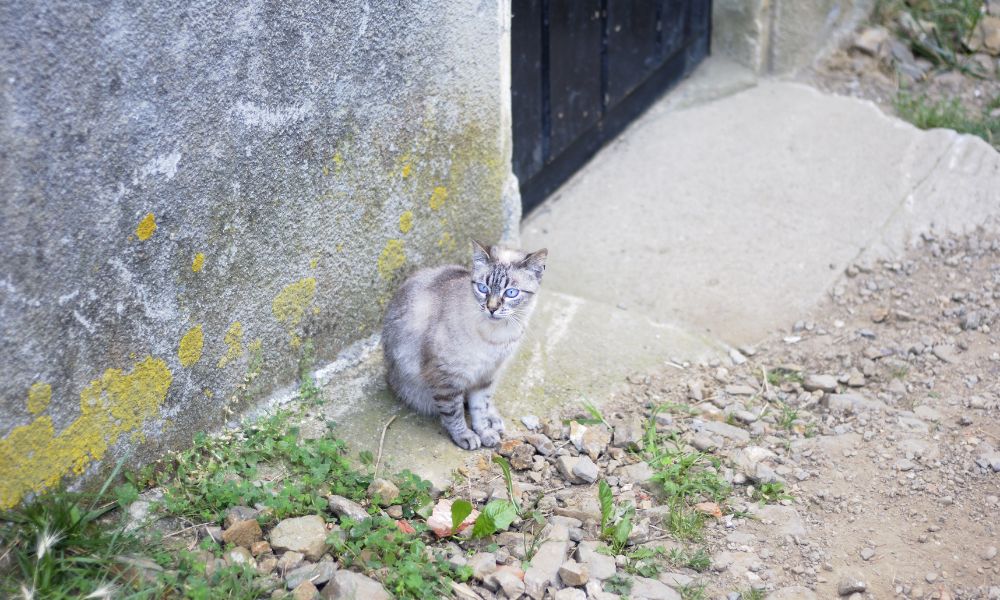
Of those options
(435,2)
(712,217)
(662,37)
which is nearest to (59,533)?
(435,2)

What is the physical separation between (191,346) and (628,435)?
1.66 m

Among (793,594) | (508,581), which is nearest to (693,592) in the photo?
(793,594)

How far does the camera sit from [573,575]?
3.07m

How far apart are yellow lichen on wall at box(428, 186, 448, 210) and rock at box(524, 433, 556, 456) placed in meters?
1.02

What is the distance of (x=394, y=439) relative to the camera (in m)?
3.76

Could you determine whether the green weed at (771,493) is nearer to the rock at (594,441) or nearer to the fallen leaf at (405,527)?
the rock at (594,441)

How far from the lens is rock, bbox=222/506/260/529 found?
3.12 m

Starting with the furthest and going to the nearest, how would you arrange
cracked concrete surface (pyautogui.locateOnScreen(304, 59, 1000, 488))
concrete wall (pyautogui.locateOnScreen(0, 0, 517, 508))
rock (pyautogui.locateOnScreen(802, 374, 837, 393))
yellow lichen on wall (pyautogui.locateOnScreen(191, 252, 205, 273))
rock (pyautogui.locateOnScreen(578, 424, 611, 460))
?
cracked concrete surface (pyautogui.locateOnScreen(304, 59, 1000, 488)) → rock (pyautogui.locateOnScreen(802, 374, 837, 393)) → rock (pyautogui.locateOnScreen(578, 424, 611, 460)) → yellow lichen on wall (pyautogui.locateOnScreen(191, 252, 205, 273)) → concrete wall (pyautogui.locateOnScreen(0, 0, 517, 508))

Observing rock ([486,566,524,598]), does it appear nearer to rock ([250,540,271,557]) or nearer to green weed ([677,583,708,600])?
green weed ([677,583,708,600])

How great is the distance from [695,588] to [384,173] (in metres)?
1.86

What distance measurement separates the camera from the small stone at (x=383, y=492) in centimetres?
336

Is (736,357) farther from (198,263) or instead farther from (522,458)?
(198,263)

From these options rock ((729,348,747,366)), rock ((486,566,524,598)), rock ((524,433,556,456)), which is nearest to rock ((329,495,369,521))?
rock ((486,566,524,598))

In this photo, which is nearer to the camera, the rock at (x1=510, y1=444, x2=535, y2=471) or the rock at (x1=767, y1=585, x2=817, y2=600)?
the rock at (x1=767, y1=585, x2=817, y2=600)
